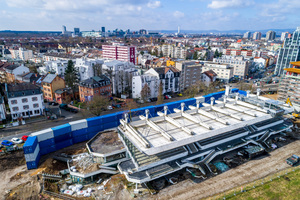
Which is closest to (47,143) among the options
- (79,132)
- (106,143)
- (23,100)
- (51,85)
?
(79,132)

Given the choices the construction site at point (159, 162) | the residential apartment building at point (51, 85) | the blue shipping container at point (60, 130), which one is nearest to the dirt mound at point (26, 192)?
the construction site at point (159, 162)

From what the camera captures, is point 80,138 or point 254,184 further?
point 80,138

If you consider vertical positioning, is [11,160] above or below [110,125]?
below

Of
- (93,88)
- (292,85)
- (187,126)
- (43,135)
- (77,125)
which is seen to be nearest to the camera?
(187,126)

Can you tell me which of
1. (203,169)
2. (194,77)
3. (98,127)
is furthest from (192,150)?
(194,77)

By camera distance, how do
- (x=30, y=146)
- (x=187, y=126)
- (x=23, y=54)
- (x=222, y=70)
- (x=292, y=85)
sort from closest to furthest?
(x=30, y=146)
(x=187, y=126)
(x=292, y=85)
(x=222, y=70)
(x=23, y=54)

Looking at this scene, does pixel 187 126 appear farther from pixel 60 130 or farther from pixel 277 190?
pixel 60 130

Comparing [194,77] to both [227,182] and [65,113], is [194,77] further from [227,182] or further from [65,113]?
[227,182]
